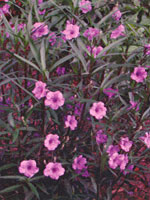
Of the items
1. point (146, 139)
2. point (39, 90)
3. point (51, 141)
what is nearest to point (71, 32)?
point (39, 90)

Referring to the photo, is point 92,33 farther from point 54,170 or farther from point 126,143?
point 54,170

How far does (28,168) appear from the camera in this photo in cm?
165

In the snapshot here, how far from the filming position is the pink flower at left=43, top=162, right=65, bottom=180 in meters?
1.65

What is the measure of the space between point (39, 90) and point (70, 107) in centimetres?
43

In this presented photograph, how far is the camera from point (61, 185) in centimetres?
194

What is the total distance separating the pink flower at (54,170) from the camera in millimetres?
1651

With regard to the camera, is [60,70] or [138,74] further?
[60,70]

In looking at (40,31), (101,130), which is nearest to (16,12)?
(40,31)

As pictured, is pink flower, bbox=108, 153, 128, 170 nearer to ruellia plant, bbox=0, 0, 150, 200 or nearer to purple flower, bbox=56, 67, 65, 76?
ruellia plant, bbox=0, 0, 150, 200

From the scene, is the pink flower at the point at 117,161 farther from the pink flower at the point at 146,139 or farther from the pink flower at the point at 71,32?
the pink flower at the point at 71,32

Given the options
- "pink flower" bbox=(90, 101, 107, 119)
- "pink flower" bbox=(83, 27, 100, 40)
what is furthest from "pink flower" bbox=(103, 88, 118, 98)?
"pink flower" bbox=(83, 27, 100, 40)

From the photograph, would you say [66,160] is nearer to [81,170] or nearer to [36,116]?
[81,170]

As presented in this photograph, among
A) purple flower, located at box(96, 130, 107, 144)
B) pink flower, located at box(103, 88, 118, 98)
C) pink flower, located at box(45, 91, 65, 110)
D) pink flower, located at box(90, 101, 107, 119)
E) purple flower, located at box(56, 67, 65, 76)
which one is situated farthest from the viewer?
purple flower, located at box(56, 67, 65, 76)

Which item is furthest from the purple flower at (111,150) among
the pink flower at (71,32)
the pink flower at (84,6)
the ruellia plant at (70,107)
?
the pink flower at (84,6)
